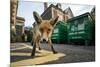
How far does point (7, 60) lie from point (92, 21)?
1246mm

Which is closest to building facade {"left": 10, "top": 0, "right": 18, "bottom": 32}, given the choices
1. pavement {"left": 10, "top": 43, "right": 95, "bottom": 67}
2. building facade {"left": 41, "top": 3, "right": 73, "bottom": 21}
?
pavement {"left": 10, "top": 43, "right": 95, "bottom": 67}

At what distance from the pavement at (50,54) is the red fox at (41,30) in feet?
0.20

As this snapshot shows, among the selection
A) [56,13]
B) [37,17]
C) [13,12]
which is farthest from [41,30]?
[13,12]

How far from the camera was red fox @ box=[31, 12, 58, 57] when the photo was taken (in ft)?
8.07

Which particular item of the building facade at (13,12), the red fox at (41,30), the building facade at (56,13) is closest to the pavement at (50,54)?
the red fox at (41,30)

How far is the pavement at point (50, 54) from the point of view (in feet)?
7.70

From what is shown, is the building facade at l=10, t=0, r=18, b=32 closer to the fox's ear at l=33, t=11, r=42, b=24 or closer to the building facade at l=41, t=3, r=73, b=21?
the fox's ear at l=33, t=11, r=42, b=24

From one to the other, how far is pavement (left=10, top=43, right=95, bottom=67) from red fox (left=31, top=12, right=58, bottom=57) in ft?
0.20

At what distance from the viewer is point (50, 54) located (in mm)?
2535

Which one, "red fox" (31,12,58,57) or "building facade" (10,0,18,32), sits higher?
"building facade" (10,0,18,32)

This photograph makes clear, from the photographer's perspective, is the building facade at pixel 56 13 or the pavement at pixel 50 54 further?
the building facade at pixel 56 13

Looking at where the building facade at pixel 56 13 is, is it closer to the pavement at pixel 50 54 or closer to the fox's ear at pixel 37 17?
the fox's ear at pixel 37 17

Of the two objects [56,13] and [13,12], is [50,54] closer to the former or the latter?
[56,13]
